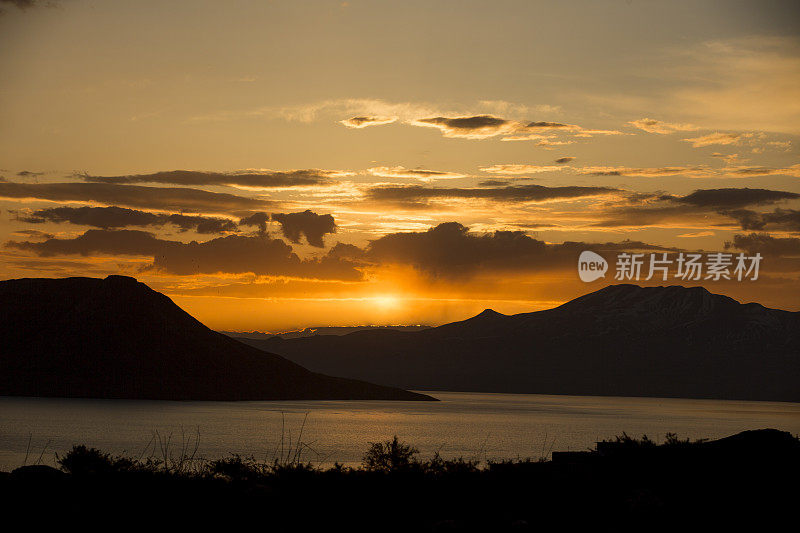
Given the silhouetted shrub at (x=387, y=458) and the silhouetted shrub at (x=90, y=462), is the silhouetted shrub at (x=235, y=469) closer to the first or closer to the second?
the silhouetted shrub at (x=90, y=462)

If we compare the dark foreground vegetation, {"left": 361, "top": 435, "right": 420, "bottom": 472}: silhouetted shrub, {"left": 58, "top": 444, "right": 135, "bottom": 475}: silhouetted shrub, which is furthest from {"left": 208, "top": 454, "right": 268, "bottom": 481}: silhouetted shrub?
{"left": 361, "top": 435, "right": 420, "bottom": 472}: silhouetted shrub

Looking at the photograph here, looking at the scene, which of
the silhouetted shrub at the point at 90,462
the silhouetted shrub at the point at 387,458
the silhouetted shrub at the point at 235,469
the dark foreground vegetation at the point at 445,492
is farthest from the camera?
the silhouetted shrub at the point at 387,458

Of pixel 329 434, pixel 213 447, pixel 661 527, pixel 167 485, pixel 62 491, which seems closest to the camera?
pixel 661 527

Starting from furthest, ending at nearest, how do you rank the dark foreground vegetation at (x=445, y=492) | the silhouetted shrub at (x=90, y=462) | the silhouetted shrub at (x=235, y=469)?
the silhouetted shrub at (x=90, y=462), the silhouetted shrub at (x=235, y=469), the dark foreground vegetation at (x=445, y=492)

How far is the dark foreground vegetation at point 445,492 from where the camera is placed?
20656 mm

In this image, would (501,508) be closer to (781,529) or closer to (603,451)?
(781,529)

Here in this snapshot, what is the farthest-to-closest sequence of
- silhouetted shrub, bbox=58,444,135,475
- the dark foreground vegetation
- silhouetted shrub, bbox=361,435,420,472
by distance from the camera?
silhouetted shrub, bbox=361,435,420,472, silhouetted shrub, bbox=58,444,135,475, the dark foreground vegetation

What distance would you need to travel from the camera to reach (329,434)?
175 metres

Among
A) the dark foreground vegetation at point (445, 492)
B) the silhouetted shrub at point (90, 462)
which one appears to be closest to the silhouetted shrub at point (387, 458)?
the dark foreground vegetation at point (445, 492)

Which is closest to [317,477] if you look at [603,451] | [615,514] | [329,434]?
[615,514]

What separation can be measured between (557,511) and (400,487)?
525 centimetres

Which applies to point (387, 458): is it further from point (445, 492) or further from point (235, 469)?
point (445, 492)

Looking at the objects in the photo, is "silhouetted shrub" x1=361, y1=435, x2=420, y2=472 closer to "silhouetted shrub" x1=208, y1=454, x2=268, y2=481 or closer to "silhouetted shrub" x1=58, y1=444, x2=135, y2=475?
"silhouetted shrub" x1=208, y1=454, x2=268, y2=481

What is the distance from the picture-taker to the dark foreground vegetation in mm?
20656
